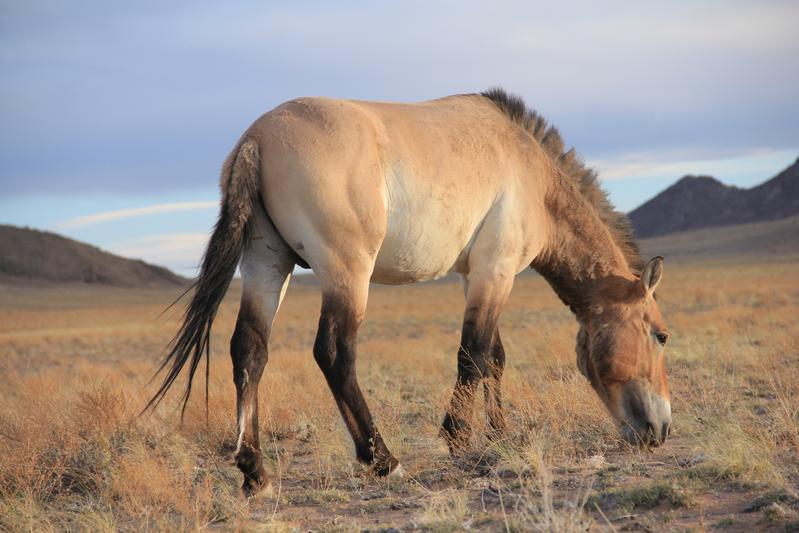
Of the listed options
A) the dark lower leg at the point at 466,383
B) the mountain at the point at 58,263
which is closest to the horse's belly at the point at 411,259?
the dark lower leg at the point at 466,383

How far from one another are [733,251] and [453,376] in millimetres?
82251

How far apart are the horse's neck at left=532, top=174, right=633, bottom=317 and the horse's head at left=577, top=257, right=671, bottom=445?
12cm

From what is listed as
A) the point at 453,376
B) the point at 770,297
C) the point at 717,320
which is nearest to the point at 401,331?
the point at 717,320

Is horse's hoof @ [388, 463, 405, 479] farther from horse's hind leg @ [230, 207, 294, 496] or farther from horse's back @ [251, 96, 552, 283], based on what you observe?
horse's back @ [251, 96, 552, 283]

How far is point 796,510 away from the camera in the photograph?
Result: 4172mm

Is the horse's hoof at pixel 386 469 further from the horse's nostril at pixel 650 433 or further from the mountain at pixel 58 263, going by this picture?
the mountain at pixel 58 263

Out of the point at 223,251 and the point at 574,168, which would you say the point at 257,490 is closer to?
the point at 223,251

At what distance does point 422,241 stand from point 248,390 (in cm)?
159

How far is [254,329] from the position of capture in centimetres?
559

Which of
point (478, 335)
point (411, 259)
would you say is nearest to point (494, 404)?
point (478, 335)

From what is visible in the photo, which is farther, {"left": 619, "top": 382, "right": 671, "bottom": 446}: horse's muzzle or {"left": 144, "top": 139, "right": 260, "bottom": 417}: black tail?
{"left": 619, "top": 382, "right": 671, "bottom": 446}: horse's muzzle

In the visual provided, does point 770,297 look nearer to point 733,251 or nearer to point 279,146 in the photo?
point 279,146

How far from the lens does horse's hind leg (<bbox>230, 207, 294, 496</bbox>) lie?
5.37 m

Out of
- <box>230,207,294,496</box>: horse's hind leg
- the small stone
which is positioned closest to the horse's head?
the small stone
